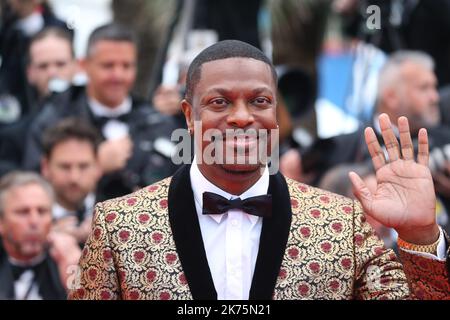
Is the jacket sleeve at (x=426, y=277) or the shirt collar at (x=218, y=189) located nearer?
the jacket sleeve at (x=426, y=277)

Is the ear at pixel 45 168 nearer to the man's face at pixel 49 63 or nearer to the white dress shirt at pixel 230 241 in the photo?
the man's face at pixel 49 63

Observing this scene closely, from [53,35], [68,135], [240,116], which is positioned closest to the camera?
[240,116]

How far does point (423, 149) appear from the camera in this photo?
15.1ft

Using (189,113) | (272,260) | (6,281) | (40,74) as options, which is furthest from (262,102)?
(40,74)

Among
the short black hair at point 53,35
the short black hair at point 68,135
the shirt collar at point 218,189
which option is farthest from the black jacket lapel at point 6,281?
the shirt collar at point 218,189

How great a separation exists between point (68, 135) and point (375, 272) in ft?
12.3

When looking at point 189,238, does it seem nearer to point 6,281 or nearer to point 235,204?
point 235,204

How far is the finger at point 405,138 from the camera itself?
15.1 feet

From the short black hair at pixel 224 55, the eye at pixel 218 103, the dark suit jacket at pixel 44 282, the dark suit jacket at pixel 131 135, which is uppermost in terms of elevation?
the short black hair at pixel 224 55

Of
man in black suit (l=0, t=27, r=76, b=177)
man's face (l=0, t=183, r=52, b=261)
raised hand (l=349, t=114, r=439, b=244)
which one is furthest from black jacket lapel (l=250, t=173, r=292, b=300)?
man in black suit (l=0, t=27, r=76, b=177)

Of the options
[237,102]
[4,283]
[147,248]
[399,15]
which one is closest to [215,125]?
[237,102]

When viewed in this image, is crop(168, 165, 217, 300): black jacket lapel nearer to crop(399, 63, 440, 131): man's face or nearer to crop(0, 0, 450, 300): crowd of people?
crop(0, 0, 450, 300): crowd of people

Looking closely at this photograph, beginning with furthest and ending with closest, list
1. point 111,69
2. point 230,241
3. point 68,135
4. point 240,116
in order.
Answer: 1. point 111,69
2. point 68,135
3. point 230,241
4. point 240,116

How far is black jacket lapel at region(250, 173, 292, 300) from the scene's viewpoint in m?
4.51
